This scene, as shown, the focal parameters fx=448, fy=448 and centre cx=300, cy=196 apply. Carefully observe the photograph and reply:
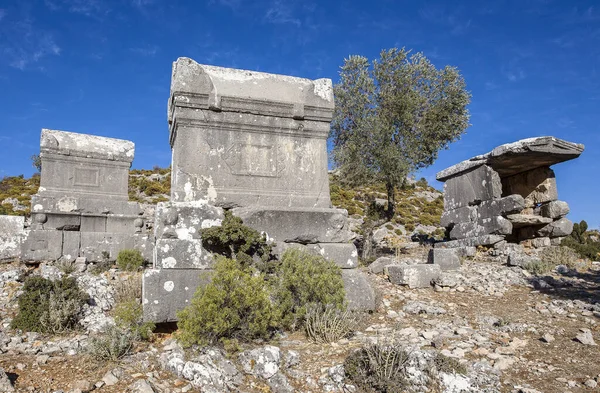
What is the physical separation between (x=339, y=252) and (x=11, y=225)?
948 centimetres

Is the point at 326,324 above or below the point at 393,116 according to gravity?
below

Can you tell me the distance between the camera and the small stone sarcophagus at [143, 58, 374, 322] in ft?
17.0

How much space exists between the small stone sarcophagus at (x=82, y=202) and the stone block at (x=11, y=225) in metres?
1.67

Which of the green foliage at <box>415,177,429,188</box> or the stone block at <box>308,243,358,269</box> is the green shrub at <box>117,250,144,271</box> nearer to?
the stone block at <box>308,243,358,269</box>

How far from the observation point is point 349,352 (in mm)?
4109

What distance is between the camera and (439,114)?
14125 millimetres

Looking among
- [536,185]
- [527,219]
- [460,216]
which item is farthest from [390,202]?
[536,185]

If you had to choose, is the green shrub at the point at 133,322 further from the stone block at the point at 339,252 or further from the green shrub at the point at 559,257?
the green shrub at the point at 559,257

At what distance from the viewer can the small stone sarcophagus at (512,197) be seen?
11.4 metres

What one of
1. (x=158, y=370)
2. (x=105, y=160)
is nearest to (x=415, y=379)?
(x=158, y=370)

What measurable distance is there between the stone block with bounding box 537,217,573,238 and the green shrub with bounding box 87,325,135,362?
38.2 ft

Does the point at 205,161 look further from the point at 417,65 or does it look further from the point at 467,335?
the point at 417,65

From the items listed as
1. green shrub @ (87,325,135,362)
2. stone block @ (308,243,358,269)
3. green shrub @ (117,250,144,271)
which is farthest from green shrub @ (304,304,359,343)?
green shrub @ (117,250,144,271)

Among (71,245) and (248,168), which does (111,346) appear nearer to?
(248,168)
